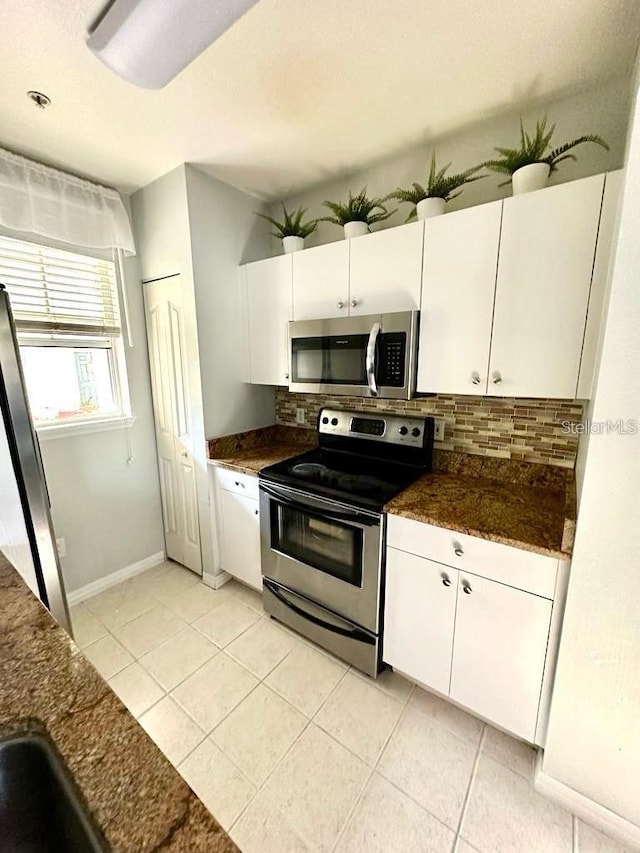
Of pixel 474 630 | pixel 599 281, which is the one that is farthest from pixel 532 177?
pixel 474 630

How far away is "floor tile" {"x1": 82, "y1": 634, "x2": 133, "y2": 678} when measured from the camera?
5.81 feet

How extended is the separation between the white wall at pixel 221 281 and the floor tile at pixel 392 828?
183 cm

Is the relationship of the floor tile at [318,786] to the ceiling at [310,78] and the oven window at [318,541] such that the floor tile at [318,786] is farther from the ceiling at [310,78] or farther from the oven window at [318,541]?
the ceiling at [310,78]

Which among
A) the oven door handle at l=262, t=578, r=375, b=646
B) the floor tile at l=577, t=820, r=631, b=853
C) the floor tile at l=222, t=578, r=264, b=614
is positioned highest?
the oven door handle at l=262, t=578, r=375, b=646

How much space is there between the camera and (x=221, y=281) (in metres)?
2.15

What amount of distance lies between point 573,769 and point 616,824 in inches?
6.7

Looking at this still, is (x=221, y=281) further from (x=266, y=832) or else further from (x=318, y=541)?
(x=266, y=832)

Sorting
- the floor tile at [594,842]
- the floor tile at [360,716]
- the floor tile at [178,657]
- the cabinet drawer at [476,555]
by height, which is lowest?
the floor tile at [594,842]

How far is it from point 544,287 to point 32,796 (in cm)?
188

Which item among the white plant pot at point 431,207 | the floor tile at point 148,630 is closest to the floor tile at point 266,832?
the floor tile at point 148,630

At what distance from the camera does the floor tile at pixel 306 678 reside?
160 cm

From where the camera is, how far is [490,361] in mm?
1464

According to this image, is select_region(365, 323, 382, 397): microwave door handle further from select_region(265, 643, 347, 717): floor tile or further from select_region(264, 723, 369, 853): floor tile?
select_region(264, 723, 369, 853): floor tile

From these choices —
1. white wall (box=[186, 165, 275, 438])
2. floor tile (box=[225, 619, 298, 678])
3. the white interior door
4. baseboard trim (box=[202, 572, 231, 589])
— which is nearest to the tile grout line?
floor tile (box=[225, 619, 298, 678])
